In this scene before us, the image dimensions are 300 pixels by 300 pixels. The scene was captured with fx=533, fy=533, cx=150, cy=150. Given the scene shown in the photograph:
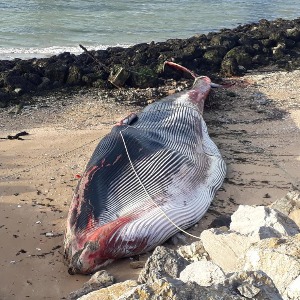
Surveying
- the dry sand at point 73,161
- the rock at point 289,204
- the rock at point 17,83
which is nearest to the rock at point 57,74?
the rock at point 17,83

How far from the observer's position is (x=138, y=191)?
27.3 feet

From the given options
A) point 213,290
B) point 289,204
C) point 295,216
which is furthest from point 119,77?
point 213,290

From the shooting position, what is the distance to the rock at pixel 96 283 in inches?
264

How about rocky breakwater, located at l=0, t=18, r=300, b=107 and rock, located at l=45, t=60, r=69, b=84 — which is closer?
rocky breakwater, located at l=0, t=18, r=300, b=107

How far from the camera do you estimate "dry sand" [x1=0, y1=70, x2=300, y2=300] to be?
7.80m

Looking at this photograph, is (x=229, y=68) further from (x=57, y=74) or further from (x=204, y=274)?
(x=204, y=274)

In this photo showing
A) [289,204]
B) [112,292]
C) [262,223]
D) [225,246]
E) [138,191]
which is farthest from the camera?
[138,191]

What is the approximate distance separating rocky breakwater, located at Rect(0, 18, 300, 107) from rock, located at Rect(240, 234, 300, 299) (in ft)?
35.4

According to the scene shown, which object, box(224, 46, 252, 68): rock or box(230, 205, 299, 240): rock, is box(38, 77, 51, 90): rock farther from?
box(230, 205, 299, 240): rock

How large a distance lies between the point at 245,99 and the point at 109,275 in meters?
9.29

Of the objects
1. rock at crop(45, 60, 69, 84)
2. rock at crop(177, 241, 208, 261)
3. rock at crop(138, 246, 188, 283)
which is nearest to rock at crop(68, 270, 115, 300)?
rock at crop(138, 246, 188, 283)

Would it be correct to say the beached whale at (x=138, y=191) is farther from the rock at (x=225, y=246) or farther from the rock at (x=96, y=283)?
the rock at (x=225, y=246)

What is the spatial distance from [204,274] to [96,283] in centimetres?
236

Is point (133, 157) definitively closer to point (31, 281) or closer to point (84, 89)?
point (31, 281)
